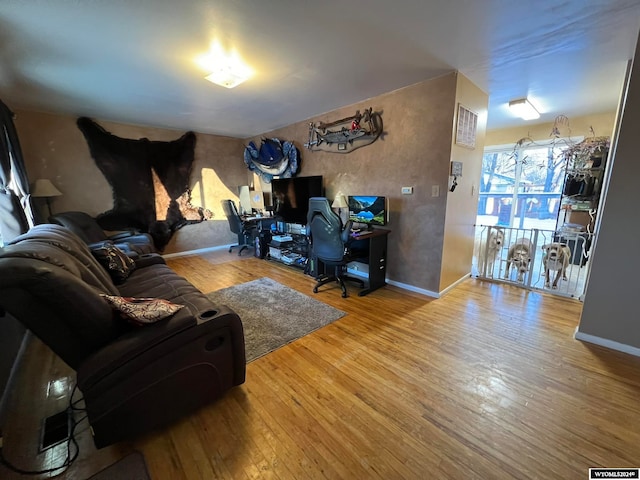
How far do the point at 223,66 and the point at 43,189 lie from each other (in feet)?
10.9

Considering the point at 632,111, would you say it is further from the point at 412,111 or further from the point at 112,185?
the point at 112,185

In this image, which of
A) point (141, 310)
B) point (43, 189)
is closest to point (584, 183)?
point (141, 310)

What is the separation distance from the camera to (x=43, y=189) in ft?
11.6

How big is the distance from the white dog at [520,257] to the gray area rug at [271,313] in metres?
2.54

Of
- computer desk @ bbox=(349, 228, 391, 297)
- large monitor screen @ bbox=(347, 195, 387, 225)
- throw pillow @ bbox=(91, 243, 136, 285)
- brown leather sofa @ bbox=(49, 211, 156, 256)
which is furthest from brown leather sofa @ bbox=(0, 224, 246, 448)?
brown leather sofa @ bbox=(49, 211, 156, 256)

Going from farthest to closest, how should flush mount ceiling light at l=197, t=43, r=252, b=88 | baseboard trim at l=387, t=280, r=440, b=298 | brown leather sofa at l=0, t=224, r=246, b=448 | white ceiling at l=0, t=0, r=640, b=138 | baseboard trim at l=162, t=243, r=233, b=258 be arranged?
baseboard trim at l=162, t=243, r=233, b=258 < baseboard trim at l=387, t=280, r=440, b=298 < flush mount ceiling light at l=197, t=43, r=252, b=88 < white ceiling at l=0, t=0, r=640, b=138 < brown leather sofa at l=0, t=224, r=246, b=448

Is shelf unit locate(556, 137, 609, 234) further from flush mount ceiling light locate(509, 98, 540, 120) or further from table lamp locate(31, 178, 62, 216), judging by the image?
table lamp locate(31, 178, 62, 216)

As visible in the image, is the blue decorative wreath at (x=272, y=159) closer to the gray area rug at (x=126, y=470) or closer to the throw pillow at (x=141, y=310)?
the throw pillow at (x=141, y=310)

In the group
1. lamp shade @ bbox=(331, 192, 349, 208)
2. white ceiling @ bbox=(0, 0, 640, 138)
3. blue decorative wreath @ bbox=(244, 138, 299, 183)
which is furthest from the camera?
blue decorative wreath @ bbox=(244, 138, 299, 183)

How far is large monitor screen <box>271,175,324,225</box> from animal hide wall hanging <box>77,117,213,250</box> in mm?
1844

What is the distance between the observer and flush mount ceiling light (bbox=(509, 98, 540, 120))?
3.38 metres

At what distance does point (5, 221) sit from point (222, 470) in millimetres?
3483

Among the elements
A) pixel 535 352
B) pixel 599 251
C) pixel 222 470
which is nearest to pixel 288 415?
pixel 222 470

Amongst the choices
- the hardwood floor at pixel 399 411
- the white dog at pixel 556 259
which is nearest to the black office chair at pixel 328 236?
the hardwood floor at pixel 399 411
